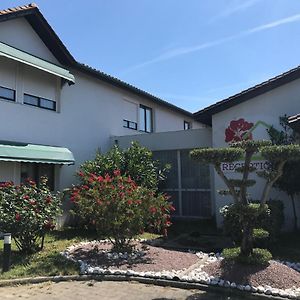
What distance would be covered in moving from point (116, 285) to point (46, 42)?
11035 mm

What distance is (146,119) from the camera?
23.4 m

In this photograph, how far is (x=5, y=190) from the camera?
9.96 meters

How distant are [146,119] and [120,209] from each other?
14328 millimetres

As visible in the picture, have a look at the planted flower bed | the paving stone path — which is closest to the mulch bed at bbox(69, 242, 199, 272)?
the planted flower bed

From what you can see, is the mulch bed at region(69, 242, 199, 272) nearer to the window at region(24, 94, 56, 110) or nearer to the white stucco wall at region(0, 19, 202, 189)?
the white stucco wall at region(0, 19, 202, 189)

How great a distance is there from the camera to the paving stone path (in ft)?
22.7

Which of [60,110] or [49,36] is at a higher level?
[49,36]

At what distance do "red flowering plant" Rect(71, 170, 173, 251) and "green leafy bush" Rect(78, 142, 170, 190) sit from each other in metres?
4.18

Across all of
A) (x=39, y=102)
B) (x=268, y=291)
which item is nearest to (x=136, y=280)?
(x=268, y=291)

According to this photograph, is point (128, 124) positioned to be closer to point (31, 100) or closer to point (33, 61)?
point (31, 100)

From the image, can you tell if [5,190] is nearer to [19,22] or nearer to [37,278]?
[37,278]

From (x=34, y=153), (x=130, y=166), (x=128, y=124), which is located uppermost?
(x=128, y=124)

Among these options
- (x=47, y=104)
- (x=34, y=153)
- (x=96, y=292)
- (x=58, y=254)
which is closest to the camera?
(x=96, y=292)

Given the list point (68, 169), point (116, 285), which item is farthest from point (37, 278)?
point (68, 169)
